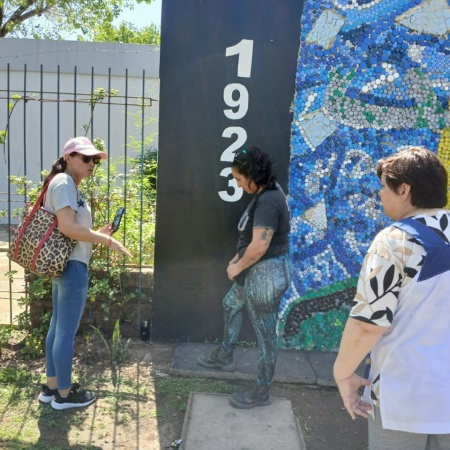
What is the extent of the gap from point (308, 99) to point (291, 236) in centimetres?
117

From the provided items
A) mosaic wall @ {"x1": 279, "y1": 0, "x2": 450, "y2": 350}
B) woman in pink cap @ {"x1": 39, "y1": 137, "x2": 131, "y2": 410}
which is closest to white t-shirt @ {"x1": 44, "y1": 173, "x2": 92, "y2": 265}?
woman in pink cap @ {"x1": 39, "y1": 137, "x2": 131, "y2": 410}

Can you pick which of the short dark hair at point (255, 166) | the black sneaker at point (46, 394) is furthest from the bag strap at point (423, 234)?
the black sneaker at point (46, 394)

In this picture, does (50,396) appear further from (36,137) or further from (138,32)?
(138,32)

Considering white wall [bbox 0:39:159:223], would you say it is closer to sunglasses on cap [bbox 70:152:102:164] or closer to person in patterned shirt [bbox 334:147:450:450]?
sunglasses on cap [bbox 70:152:102:164]

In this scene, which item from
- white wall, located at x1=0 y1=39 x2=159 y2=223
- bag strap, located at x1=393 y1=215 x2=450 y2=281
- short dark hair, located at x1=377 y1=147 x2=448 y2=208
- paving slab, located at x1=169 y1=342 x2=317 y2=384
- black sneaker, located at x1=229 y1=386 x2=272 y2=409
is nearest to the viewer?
bag strap, located at x1=393 y1=215 x2=450 y2=281

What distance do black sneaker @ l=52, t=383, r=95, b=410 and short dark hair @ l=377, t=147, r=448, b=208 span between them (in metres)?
2.69

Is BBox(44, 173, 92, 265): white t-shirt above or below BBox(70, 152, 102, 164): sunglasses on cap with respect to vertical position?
below

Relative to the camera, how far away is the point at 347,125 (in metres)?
4.42

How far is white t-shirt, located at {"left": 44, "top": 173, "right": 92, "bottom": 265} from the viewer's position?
3217 millimetres

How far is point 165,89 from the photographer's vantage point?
4441 millimetres

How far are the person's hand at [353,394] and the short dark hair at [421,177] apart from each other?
71cm

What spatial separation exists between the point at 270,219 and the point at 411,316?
156 centimetres

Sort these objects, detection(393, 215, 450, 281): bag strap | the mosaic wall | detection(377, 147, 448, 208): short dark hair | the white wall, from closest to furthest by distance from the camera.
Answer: detection(393, 215, 450, 281): bag strap < detection(377, 147, 448, 208): short dark hair < the mosaic wall < the white wall

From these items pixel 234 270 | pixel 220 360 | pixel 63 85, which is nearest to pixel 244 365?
pixel 220 360
